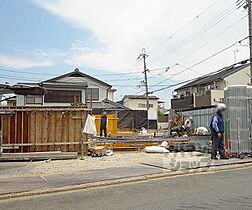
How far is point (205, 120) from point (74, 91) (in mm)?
21471

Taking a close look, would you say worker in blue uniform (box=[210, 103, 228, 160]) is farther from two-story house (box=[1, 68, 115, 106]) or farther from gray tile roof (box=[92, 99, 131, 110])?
gray tile roof (box=[92, 99, 131, 110])

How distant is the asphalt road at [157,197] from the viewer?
723cm

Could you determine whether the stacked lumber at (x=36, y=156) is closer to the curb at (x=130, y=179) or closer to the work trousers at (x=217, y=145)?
the curb at (x=130, y=179)

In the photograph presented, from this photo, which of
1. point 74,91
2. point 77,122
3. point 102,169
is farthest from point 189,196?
point 74,91

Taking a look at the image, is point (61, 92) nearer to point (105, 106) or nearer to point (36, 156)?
point (105, 106)

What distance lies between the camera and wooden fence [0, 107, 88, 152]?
16.1 m

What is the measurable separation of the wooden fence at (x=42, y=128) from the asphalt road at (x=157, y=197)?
285 inches

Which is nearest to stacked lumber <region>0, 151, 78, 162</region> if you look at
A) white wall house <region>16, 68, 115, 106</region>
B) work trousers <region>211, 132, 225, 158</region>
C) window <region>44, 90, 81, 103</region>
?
work trousers <region>211, 132, 225, 158</region>

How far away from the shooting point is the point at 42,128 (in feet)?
53.7

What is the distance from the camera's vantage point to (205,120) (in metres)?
23.8

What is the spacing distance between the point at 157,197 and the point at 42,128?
9495 millimetres

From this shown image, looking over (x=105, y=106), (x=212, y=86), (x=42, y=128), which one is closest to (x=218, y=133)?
(x=42, y=128)

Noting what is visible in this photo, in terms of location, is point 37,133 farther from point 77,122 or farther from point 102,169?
point 102,169

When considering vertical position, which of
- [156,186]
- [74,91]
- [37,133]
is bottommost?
[156,186]
